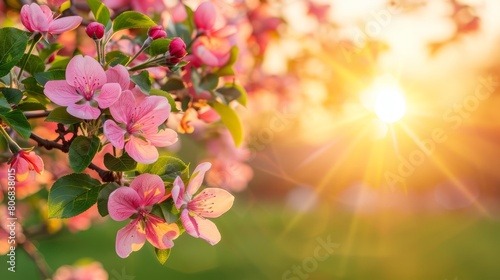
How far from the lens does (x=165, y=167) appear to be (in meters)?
1.01

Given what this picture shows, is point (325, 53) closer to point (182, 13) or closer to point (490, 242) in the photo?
point (182, 13)

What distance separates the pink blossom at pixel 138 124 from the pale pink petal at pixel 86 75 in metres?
0.04

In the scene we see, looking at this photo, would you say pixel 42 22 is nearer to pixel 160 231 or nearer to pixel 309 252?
pixel 160 231

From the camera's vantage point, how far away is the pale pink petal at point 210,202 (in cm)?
99

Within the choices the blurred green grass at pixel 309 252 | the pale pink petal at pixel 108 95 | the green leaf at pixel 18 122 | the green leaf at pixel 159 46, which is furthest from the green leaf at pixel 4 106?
the blurred green grass at pixel 309 252

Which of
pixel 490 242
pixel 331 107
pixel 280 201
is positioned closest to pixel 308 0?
pixel 331 107

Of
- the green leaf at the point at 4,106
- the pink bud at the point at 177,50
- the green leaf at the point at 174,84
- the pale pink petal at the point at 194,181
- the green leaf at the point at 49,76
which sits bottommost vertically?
the green leaf at the point at 4,106

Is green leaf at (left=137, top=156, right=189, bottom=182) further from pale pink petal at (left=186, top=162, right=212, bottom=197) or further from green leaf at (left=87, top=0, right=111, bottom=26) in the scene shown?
green leaf at (left=87, top=0, right=111, bottom=26)

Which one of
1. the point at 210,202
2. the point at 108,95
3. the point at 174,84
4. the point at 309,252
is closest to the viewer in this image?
the point at 108,95

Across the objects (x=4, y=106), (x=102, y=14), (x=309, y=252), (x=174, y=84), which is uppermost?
(x=309, y=252)

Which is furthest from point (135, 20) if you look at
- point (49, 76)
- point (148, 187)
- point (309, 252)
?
point (309, 252)

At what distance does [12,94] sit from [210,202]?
1.11 ft

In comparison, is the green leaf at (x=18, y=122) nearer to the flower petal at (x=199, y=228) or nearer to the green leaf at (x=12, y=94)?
the green leaf at (x=12, y=94)

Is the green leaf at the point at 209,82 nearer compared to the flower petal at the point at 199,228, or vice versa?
the flower petal at the point at 199,228
